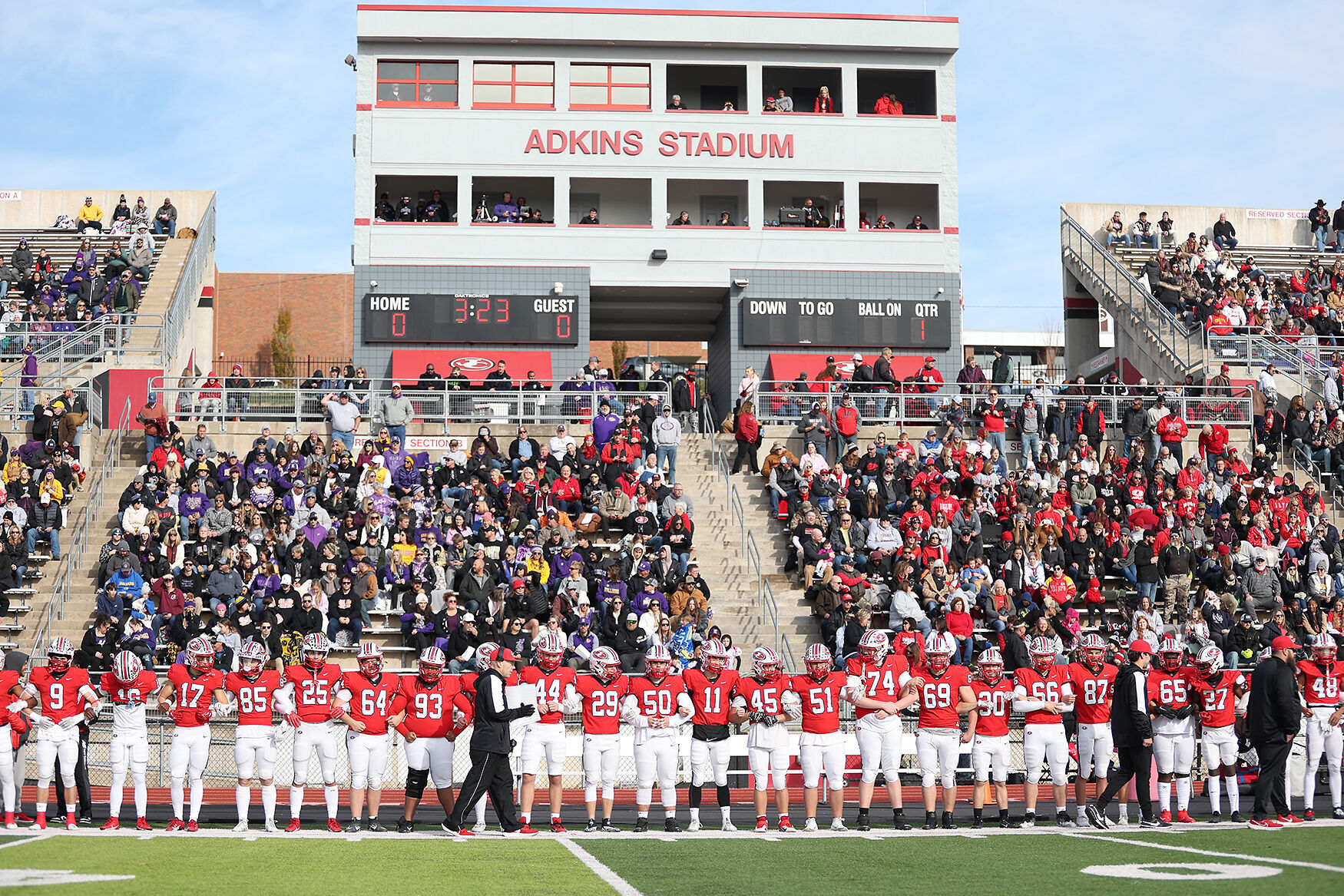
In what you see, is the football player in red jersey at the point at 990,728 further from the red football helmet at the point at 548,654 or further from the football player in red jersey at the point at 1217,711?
the red football helmet at the point at 548,654

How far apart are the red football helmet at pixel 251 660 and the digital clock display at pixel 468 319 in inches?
627

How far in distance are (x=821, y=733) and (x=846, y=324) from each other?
56.5 feet

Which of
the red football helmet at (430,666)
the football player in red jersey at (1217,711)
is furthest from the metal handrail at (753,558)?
the red football helmet at (430,666)

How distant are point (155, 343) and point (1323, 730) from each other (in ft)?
70.5

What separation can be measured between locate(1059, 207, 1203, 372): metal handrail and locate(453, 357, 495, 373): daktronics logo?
13.6 metres

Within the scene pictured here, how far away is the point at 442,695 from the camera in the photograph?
45.3 feet

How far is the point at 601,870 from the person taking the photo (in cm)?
1080

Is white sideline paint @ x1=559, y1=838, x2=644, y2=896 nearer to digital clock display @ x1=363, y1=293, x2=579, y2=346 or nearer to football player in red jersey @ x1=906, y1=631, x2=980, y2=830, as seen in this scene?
football player in red jersey @ x1=906, y1=631, x2=980, y2=830

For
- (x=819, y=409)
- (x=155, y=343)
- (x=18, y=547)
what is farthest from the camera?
(x=155, y=343)

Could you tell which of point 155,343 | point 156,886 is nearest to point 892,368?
point 155,343

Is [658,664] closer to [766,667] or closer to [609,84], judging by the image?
[766,667]

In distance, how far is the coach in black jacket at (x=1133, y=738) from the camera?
13625 millimetres

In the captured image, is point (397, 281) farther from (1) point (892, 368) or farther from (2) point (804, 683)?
(2) point (804, 683)

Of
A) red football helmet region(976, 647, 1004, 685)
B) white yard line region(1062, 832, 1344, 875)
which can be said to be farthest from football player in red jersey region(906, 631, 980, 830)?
white yard line region(1062, 832, 1344, 875)
